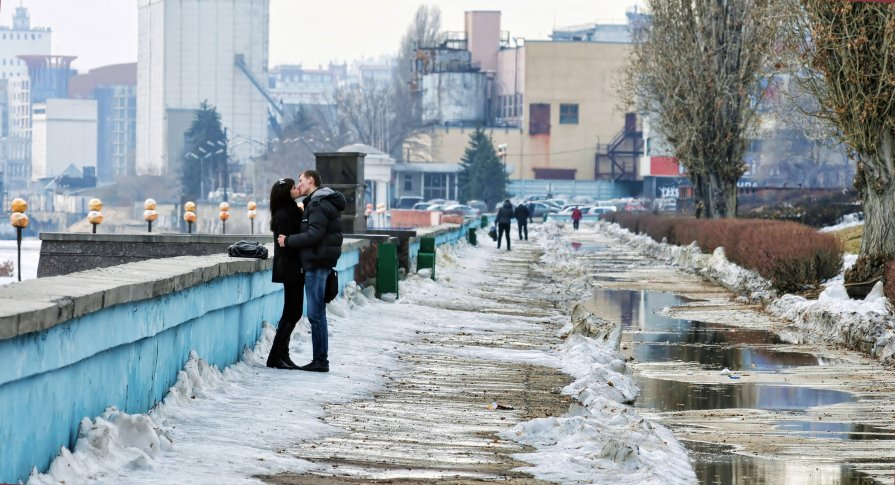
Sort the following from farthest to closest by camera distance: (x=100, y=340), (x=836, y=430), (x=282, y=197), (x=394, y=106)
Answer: (x=394, y=106) → (x=282, y=197) → (x=836, y=430) → (x=100, y=340)

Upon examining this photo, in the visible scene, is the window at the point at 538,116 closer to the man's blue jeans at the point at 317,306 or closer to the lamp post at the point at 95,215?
the lamp post at the point at 95,215

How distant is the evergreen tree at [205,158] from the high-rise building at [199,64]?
16.0 m

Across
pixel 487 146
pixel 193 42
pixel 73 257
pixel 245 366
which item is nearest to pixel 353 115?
pixel 487 146

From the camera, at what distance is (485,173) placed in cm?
12256

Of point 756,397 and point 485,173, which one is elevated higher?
point 485,173

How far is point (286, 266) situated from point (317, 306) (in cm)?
44

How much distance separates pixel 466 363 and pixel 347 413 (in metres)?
4.29

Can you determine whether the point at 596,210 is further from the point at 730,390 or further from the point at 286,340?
the point at 286,340

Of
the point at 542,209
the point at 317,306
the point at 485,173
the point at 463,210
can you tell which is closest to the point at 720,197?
the point at 317,306

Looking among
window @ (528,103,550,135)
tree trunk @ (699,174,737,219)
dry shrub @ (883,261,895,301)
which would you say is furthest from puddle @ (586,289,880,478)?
window @ (528,103,550,135)

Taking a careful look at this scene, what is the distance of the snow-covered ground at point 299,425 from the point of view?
340 inches

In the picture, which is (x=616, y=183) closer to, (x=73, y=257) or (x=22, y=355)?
(x=73, y=257)

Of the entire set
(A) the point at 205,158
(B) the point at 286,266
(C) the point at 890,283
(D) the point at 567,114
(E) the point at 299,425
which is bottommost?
(E) the point at 299,425

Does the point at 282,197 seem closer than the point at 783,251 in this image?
Yes
